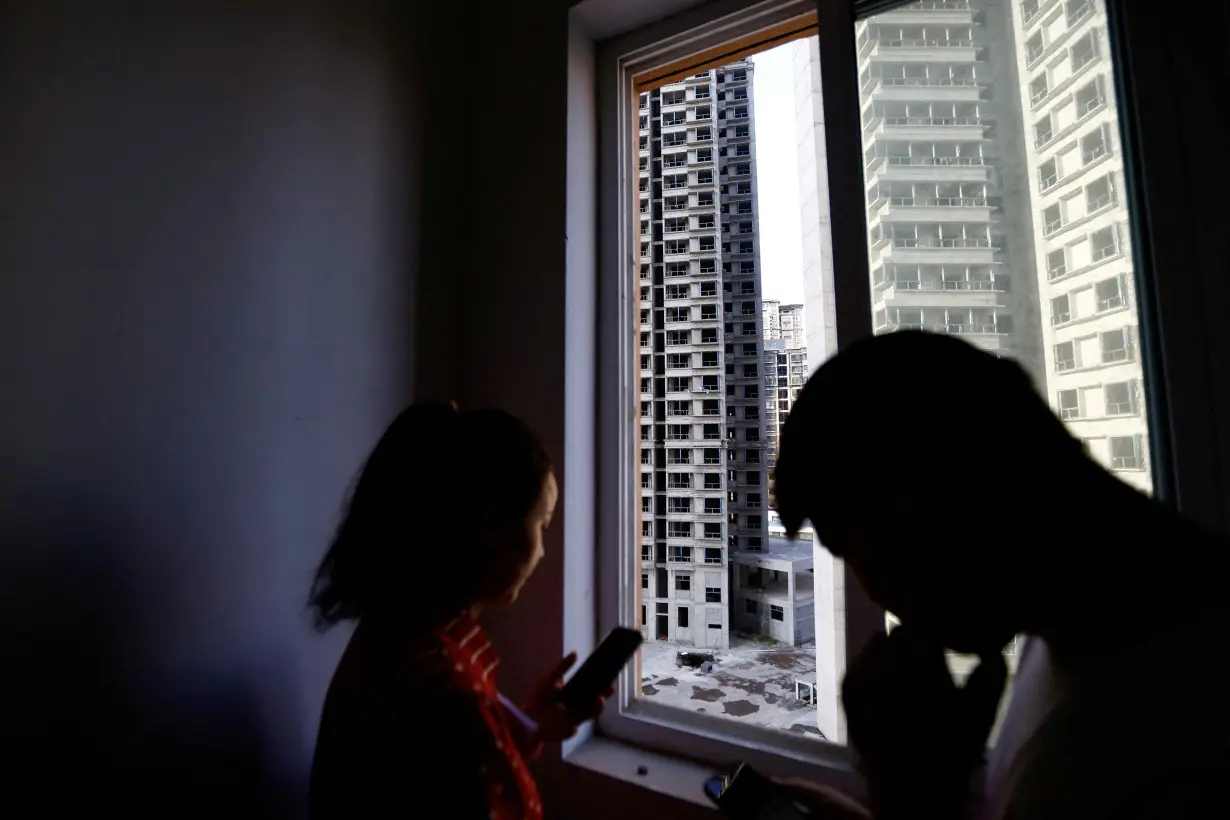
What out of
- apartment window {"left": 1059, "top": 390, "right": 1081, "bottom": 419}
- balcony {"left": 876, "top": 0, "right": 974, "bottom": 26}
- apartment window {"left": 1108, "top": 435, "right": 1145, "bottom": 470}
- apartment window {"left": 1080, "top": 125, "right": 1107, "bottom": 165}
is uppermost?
balcony {"left": 876, "top": 0, "right": 974, "bottom": 26}

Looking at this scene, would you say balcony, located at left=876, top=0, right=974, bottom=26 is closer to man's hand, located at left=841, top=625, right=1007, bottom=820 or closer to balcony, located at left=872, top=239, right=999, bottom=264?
balcony, located at left=872, top=239, right=999, bottom=264

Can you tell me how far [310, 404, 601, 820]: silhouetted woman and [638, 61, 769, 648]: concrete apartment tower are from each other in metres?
0.45

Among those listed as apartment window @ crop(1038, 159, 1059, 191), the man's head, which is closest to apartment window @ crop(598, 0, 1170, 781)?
apartment window @ crop(1038, 159, 1059, 191)

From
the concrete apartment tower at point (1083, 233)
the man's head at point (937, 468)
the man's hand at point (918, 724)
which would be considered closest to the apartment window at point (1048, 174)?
the concrete apartment tower at point (1083, 233)

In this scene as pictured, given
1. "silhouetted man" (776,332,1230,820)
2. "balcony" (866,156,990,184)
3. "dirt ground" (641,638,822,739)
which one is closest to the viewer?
"silhouetted man" (776,332,1230,820)

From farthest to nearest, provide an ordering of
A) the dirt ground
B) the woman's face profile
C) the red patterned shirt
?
the dirt ground, the woman's face profile, the red patterned shirt

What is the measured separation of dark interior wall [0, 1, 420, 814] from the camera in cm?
58

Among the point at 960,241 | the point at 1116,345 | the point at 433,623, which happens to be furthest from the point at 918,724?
the point at 960,241

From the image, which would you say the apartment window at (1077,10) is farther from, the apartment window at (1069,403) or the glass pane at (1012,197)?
the apartment window at (1069,403)

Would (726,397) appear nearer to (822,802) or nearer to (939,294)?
(939,294)

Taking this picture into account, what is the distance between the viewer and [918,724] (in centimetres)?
46

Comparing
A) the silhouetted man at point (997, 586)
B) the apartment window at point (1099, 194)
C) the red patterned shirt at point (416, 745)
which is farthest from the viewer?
the apartment window at point (1099, 194)

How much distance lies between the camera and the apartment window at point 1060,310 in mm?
766

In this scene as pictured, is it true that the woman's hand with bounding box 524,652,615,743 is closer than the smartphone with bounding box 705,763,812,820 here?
No
